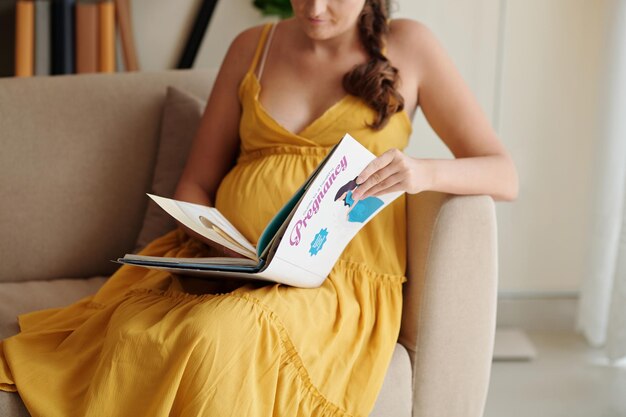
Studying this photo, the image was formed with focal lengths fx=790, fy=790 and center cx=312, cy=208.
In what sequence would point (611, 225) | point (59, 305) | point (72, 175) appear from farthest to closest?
point (611, 225), point (72, 175), point (59, 305)

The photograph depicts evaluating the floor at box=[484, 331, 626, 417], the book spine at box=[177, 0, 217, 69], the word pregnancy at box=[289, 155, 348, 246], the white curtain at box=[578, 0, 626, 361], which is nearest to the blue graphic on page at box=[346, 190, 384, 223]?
the word pregnancy at box=[289, 155, 348, 246]

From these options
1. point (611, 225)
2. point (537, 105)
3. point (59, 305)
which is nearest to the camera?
point (59, 305)

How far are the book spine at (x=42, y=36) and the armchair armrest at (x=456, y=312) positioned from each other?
1858mm

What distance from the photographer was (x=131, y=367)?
49.3 inches

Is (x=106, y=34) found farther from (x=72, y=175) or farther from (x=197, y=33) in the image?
(x=72, y=175)

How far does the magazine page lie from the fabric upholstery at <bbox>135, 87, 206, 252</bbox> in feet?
2.21

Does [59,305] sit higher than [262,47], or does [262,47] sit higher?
[262,47]

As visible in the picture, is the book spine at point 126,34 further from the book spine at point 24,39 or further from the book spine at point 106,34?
the book spine at point 24,39

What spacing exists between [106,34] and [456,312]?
6.05 feet

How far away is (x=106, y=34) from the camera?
2785 mm

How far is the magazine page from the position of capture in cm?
124

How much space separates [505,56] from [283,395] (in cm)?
171

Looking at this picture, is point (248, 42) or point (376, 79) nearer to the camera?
point (376, 79)

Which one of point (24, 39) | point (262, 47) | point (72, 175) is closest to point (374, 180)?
point (262, 47)
